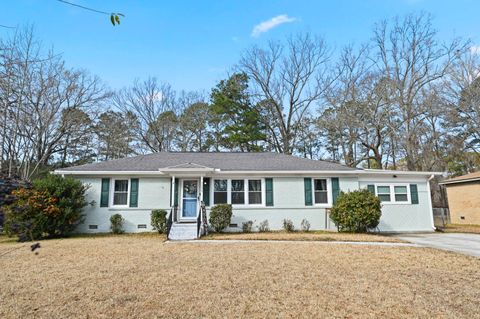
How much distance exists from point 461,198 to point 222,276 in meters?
18.8

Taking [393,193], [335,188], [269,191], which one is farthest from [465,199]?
[269,191]

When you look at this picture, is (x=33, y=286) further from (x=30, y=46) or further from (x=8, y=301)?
(x=30, y=46)

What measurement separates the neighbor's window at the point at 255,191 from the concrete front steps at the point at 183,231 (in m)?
2.93

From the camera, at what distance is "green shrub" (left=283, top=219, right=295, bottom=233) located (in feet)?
39.7

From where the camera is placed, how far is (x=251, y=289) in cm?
432

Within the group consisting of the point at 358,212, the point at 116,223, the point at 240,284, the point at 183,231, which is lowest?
the point at 240,284

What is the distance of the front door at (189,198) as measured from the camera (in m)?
12.4

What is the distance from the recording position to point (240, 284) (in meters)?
4.57

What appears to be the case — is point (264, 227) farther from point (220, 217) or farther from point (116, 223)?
point (116, 223)

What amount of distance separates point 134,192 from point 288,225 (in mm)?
7173

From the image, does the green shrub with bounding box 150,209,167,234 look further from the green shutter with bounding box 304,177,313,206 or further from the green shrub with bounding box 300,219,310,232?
the green shutter with bounding box 304,177,313,206

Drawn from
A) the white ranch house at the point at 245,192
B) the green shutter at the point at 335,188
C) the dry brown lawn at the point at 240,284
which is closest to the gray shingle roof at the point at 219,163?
the white ranch house at the point at 245,192

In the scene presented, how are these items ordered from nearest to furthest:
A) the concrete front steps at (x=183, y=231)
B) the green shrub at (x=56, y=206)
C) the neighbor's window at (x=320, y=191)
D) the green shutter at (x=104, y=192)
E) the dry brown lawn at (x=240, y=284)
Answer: the dry brown lawn at (x=240, y=284)
the green shrub at (x=56, y=206)
the concrete front steps at (x=183, y=231)
the green shutter at (x=104, y=192)
the neighbor's window at (x=320, y=191)

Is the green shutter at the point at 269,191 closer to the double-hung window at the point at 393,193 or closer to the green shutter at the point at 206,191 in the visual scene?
the green shutter at the point at 206,191
